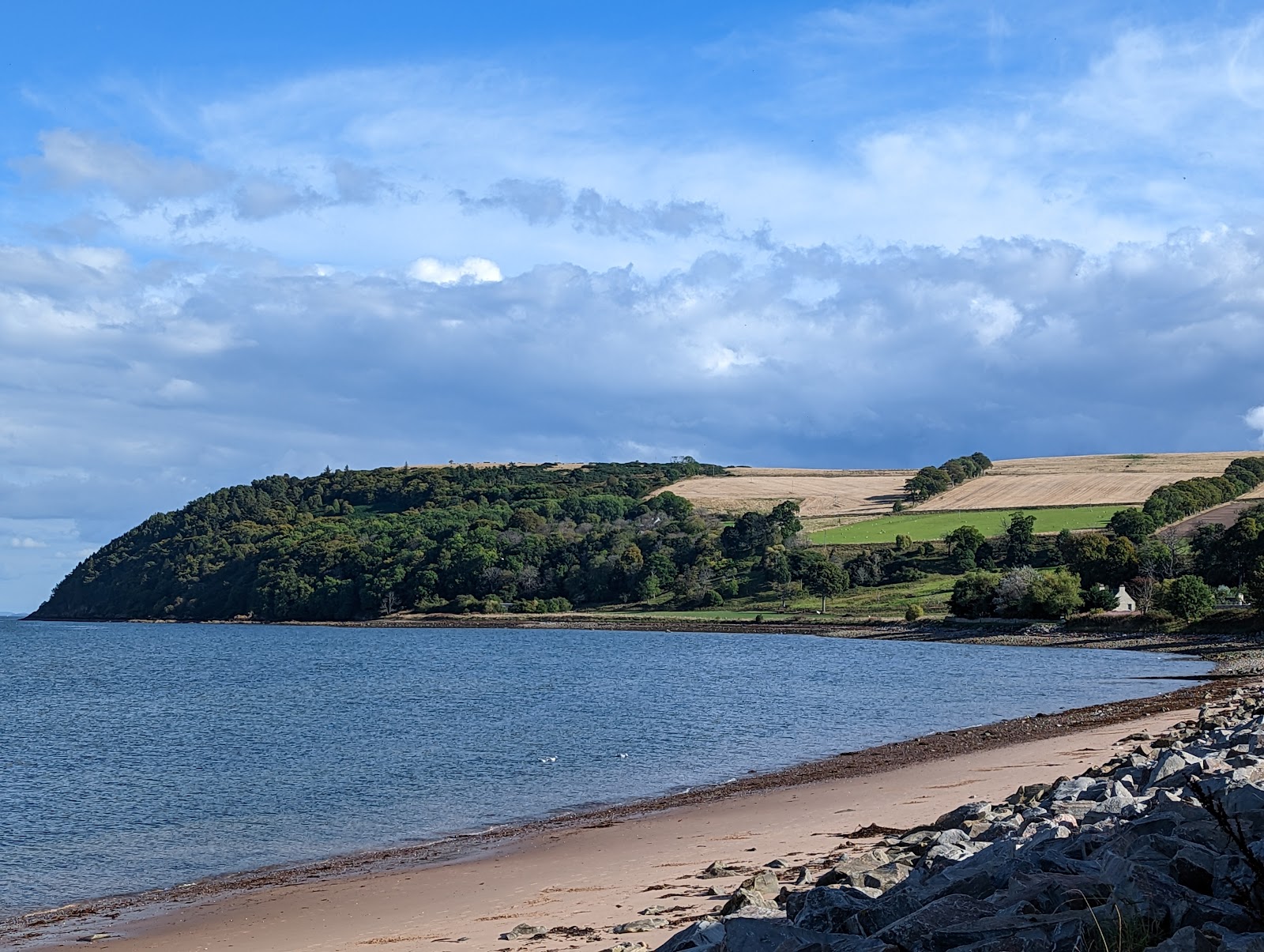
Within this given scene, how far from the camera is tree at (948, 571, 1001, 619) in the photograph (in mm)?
96125

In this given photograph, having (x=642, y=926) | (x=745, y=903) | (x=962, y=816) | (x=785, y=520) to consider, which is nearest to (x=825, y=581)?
(x=785, y=520)

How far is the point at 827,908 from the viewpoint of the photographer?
26.4 feet

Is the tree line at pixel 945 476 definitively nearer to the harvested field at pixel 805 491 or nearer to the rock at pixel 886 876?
the harvested field at pixel 805 491

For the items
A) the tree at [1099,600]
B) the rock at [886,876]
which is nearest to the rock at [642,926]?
the rock at [886,876]

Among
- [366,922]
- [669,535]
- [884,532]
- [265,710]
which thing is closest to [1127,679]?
[265,710]

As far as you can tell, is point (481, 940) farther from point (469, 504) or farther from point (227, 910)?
point (469, 504)

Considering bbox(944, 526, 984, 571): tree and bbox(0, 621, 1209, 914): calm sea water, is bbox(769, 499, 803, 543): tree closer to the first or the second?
bbox(944, 526, 984, 571): tree

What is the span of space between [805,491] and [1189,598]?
89186 mm

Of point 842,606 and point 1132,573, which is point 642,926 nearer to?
point 1132,573

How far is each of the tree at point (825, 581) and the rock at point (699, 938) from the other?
10693 centimetres

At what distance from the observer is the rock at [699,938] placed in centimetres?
→ 838

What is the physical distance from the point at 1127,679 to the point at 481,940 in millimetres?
45295

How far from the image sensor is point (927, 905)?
7168 millimetres

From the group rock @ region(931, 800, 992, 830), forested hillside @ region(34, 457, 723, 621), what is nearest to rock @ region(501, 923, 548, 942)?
rock @ region(931, 800, 992, 830)
